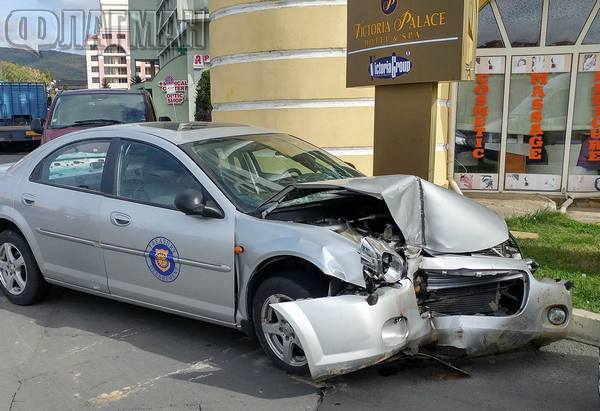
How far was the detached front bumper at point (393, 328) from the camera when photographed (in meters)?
3.32

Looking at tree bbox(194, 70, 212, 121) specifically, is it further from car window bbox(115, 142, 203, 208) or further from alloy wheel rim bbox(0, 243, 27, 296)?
car window bbox(115, 142, 203, 208)

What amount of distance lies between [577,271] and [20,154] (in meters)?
21.5

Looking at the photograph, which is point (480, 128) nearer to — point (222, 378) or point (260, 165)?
point (260, 165)

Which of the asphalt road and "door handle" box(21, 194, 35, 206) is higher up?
"door handle" box(21, 194, 35, 206)

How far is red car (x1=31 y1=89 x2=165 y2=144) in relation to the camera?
9.48 metres

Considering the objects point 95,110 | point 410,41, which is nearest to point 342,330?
point 410,41

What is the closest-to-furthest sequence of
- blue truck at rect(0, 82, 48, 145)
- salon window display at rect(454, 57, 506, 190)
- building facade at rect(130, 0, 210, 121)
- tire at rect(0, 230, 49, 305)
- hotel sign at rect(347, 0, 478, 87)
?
1. tire at rect(0, 230, 49, 305)
2. hotel sign at rect(347, 0, 478, 87)
3. salon window display at rect(454, 57, 506, 190)
4. blue truck at rect(0, 82, 48, 145)
5. building facade at rect(130, 0, 210, 121)

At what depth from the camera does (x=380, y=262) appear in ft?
11.4

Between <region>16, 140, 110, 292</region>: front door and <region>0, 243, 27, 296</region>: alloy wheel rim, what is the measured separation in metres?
0.34

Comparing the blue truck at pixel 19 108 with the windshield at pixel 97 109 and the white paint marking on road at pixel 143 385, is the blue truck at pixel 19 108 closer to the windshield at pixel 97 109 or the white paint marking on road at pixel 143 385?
the windshield at pixel 97 109

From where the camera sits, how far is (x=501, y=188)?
32.7 feet

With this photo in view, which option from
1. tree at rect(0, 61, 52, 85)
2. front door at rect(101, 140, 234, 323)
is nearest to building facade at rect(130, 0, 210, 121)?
front door at rect(101, 140, 234, 323)

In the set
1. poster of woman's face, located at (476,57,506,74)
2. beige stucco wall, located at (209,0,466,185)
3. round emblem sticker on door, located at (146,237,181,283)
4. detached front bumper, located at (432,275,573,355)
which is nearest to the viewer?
detached front bumper, located at (432,275,573,355)

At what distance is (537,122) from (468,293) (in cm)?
681
